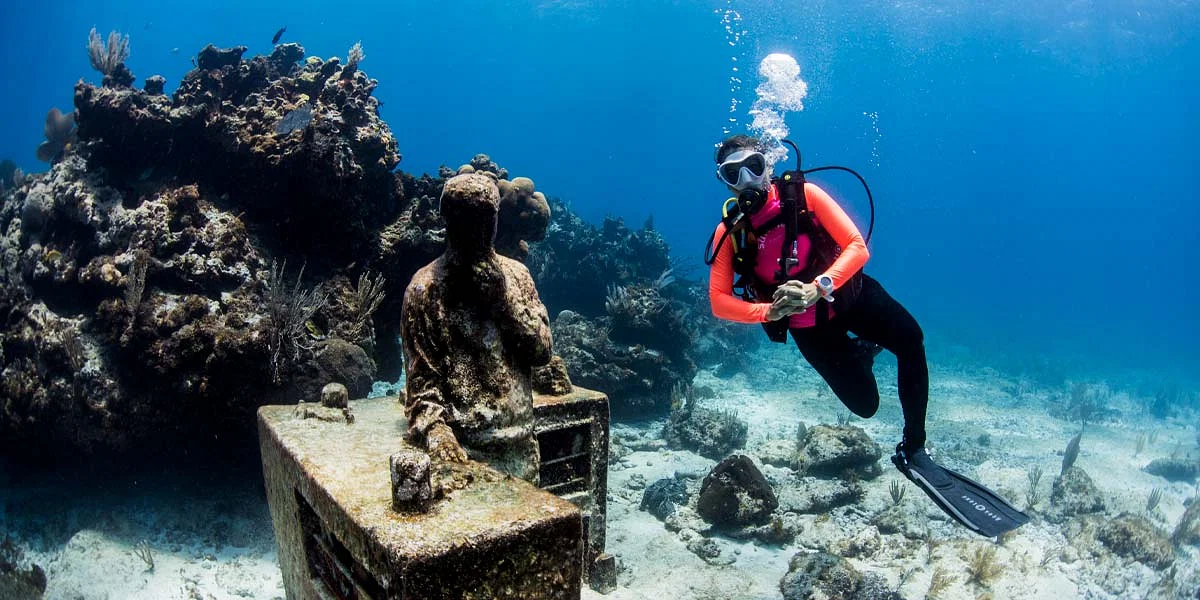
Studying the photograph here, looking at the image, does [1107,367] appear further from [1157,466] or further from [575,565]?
[575,565]

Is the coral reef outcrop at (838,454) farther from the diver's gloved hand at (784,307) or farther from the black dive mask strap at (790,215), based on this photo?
the diver's gloved hand at (784,307)

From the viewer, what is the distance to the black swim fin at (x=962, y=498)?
15.5 ft

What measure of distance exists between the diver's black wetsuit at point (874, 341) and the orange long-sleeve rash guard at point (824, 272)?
2.32ft

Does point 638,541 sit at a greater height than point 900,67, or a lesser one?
lesser

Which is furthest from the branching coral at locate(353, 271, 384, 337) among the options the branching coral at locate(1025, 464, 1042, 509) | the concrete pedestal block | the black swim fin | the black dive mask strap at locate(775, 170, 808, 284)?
the branching coral at locate(1025, 464, 1042, 509)

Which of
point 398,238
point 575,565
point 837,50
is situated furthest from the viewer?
point 837,50

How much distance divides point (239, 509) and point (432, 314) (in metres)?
5.33

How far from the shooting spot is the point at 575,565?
7.71 feet

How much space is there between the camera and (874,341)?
17.8 ft

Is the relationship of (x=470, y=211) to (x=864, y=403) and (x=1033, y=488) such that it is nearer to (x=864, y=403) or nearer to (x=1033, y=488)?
(x=864, y=403)

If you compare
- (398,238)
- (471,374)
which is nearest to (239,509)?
(398,238)

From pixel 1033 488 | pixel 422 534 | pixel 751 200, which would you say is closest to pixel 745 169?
pixel 751 200

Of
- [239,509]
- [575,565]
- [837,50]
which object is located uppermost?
[837,50]

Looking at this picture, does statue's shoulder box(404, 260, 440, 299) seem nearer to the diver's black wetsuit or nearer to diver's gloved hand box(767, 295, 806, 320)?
diver's gloved hand box(767, 295, 806, 320)
